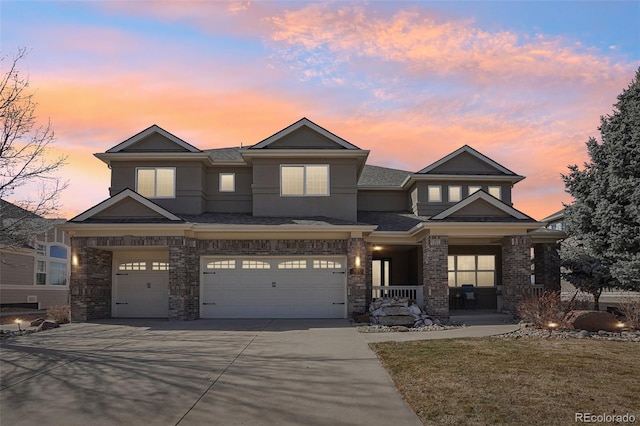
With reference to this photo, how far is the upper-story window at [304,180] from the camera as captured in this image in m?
22.3

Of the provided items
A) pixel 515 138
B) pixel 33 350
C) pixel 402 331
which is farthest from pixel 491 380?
pixel 515 138

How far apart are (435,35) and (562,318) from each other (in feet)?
31.8

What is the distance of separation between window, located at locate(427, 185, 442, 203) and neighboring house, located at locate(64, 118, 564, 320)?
51 millimetres

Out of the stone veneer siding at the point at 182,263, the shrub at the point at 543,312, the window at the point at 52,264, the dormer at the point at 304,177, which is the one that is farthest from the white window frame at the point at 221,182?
the window at the point at 52,264

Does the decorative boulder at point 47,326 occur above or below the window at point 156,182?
below

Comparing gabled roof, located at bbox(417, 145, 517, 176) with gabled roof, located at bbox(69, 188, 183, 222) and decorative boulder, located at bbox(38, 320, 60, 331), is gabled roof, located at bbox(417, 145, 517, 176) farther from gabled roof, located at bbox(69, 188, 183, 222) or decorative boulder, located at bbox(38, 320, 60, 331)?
decorative boulder, located at bbox(38, 320, 60, 331)

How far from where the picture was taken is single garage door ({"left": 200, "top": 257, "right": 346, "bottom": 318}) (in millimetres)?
20828

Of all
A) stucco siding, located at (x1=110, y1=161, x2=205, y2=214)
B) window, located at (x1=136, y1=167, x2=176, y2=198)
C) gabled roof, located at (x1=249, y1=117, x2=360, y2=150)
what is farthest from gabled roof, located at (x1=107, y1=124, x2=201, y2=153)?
gabled roof, located at (x1=249, y1=117, x2=360, y2=150)

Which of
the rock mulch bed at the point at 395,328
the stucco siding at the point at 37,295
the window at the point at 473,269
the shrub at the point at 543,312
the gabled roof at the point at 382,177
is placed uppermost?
the gabled roof at the point at 382,177

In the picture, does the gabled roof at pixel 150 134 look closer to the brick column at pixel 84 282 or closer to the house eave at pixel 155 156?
the house eave at pixel 155 156

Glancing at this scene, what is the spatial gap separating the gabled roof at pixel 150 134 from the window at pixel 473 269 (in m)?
13.0

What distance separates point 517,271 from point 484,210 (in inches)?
102

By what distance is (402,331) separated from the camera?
16891 mm

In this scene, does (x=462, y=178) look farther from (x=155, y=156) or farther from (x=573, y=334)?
(x=155, y=156)
